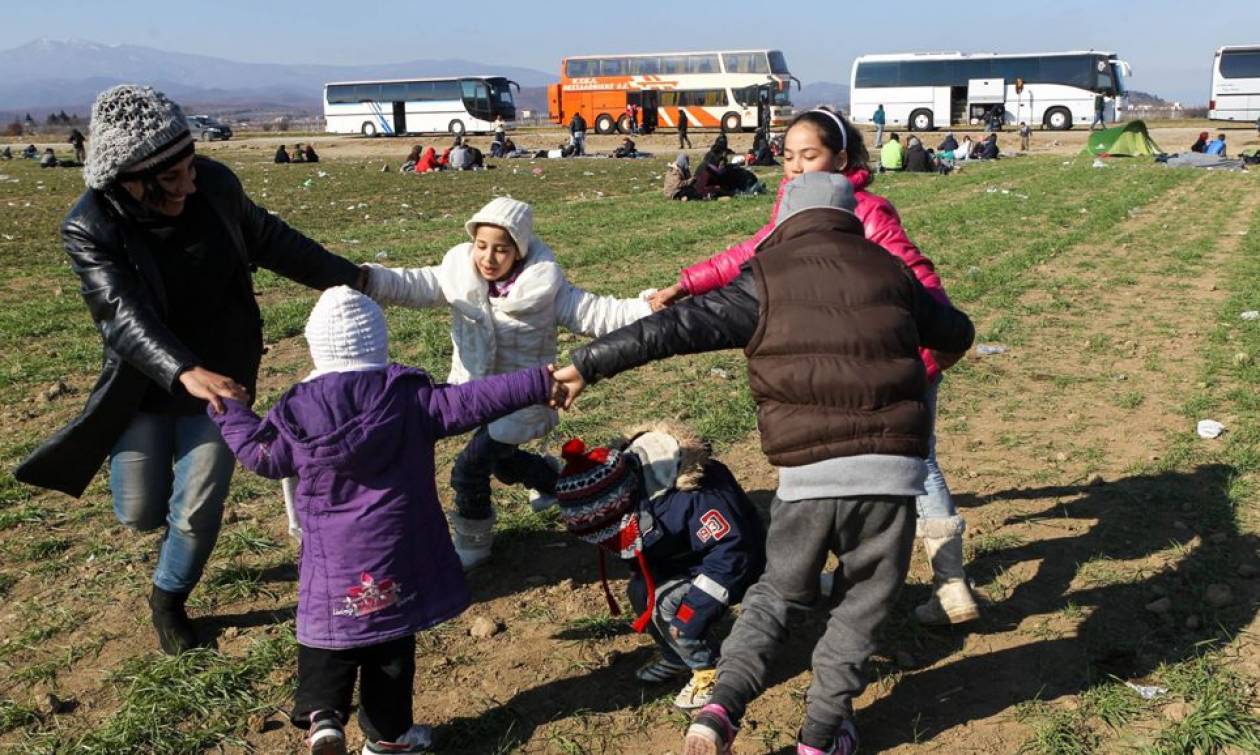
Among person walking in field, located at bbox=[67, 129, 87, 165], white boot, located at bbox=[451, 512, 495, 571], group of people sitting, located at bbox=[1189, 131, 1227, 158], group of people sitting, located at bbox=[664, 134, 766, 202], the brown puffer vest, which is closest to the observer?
the brown puffer vest

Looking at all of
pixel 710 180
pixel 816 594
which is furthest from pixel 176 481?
pixel 710 180

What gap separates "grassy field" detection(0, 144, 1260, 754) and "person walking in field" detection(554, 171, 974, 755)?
0.48 m

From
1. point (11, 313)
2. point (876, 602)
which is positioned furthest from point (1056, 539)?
point (11, 313)

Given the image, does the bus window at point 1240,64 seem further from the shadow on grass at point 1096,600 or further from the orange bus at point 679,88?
the shadow on grass at point 1096,600

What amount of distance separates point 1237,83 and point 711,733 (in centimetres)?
4985

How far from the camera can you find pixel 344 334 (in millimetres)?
2971

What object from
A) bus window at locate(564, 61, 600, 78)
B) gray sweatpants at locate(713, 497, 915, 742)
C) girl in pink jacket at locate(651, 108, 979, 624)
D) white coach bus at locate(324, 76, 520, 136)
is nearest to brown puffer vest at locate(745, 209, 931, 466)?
gray sweatpants at locate(713, 497, 915, 742)

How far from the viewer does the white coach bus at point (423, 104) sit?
51.2 m

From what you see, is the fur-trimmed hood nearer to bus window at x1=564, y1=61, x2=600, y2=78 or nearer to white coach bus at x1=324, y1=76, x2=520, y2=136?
bus window at x1=564, y1=61, x2=600, y2=78

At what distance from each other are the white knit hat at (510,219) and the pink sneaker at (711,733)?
1.87 meters

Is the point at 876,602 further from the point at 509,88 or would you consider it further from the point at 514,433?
the point at 509,88

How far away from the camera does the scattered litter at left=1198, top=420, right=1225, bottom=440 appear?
599cm

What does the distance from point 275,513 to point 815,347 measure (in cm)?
338

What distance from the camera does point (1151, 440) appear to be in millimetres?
6000
